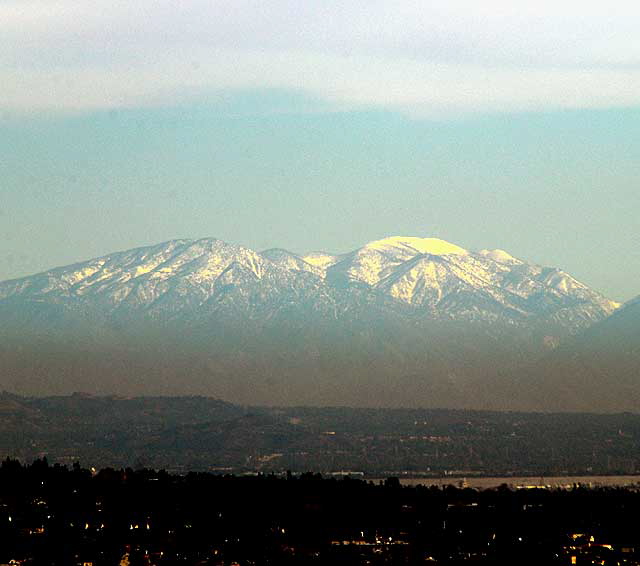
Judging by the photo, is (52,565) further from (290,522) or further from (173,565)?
(290,522)

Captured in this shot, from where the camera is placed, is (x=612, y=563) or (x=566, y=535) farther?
(x=566, y=535)

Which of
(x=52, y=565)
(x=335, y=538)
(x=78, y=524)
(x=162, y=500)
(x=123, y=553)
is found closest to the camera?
(x=52, y=565)

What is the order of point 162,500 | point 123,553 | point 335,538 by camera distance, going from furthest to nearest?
point 162,500, point 335,538, point 123,553

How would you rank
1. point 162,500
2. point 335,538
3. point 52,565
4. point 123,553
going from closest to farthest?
1. point 52,565
2. point 123,553
3. point 335,538
4. point 162,500

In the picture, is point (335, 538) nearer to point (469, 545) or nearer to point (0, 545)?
point (469, 545)

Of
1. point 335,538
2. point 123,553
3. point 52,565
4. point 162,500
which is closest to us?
point 52,565

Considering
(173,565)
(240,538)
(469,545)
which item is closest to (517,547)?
(469,545)

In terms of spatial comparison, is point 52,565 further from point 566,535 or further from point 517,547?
point 566,535

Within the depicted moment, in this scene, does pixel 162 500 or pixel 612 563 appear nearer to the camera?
pixel 612 563

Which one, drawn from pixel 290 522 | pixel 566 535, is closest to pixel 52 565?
pixel 290 522
